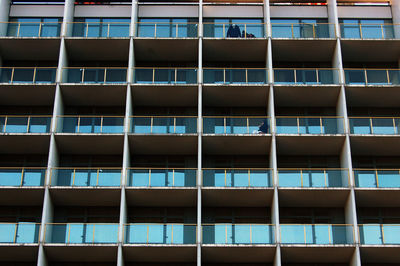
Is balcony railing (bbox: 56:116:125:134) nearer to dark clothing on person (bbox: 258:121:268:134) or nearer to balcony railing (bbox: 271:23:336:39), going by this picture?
dark clothing on person (bbox: 258:121:268:134)

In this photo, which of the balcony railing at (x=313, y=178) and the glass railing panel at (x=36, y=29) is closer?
the balcony railing at (x=313, y=178)

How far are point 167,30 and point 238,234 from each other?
1381 cm

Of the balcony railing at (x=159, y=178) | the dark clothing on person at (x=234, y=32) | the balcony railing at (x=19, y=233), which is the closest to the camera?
the balcony railing at (x=19, y=233)

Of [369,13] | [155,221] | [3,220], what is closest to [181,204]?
[155,221]

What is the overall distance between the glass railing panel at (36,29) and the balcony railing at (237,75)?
9.48m

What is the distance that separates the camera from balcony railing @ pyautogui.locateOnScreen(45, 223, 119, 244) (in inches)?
1297

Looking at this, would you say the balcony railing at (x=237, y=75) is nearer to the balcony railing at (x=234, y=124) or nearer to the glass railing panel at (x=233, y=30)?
the glass railing panel at (x=233, y=30)

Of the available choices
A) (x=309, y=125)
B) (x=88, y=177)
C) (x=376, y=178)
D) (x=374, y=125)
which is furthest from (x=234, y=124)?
(x=88, y=177)

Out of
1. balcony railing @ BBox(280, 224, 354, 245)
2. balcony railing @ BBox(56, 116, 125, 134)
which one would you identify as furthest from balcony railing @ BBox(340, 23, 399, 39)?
balcony railing @ BBox(56, 116, 125, 134)

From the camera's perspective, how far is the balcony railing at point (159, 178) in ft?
114

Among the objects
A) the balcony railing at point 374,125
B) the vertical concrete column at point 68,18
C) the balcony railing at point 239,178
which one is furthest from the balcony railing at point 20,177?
the balcony railing at point 374,125

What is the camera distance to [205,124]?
1453 inches

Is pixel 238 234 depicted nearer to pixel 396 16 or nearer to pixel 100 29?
pixel 100 29

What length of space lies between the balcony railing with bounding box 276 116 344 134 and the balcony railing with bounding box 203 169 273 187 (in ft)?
9.90
